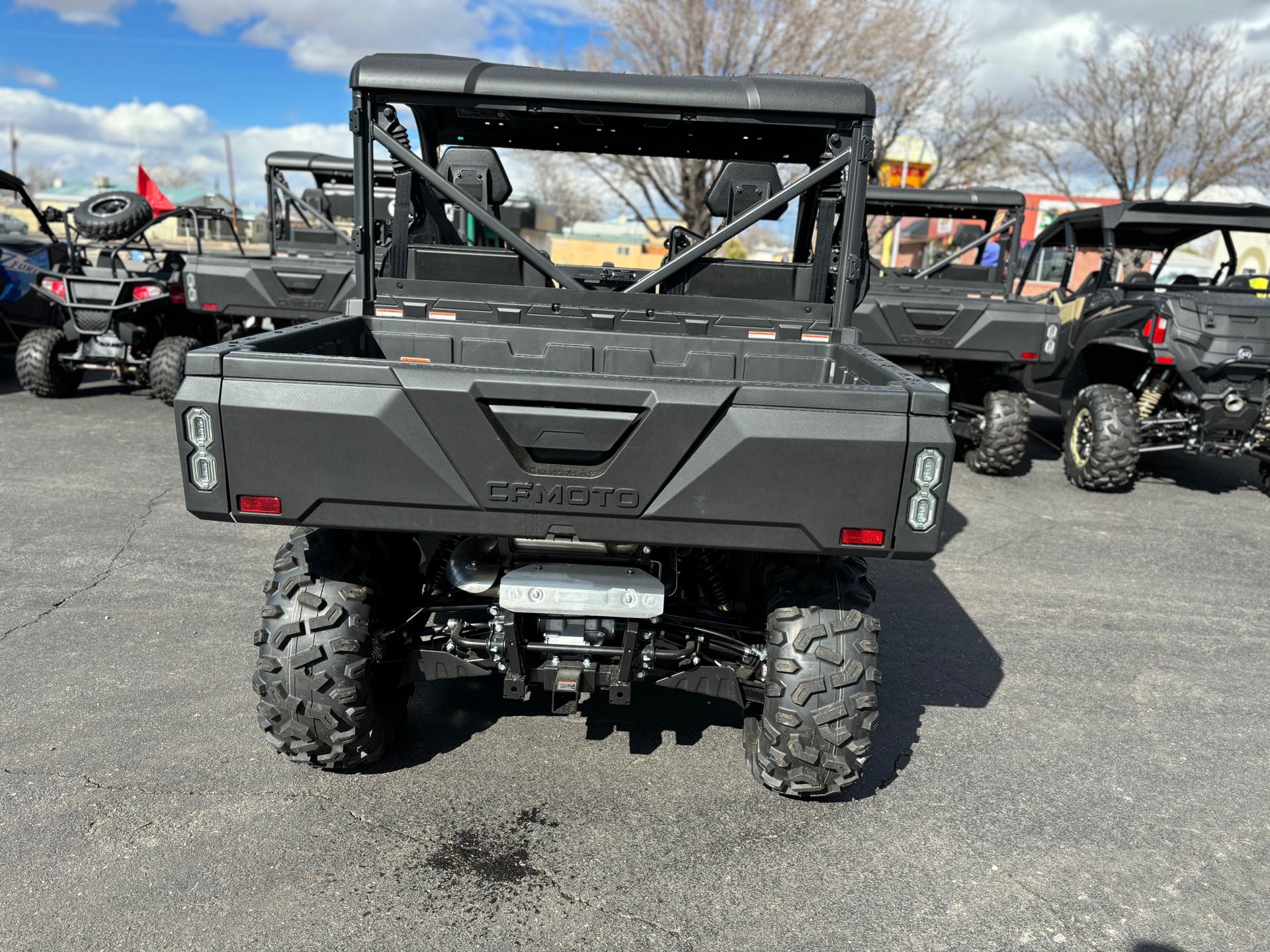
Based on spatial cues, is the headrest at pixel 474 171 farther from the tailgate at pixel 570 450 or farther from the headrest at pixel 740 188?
the tailgate at pixel 570 450

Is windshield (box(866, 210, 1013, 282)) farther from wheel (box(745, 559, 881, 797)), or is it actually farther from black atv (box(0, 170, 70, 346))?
black atv (box(0, 170, 70, 346))

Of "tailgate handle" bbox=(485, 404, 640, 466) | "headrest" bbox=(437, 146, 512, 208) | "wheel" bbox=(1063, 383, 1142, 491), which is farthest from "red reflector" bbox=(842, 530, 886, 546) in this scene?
"wheel" bbox=(1063, 383, 1142, 491)

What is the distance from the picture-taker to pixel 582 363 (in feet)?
12.0

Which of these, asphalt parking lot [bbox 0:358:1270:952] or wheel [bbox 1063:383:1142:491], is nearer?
asphalt parking lot [bbox 0:358:1270:952]

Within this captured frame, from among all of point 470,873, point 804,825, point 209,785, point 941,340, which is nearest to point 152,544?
point 209,785

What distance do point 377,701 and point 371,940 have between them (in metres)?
0.87

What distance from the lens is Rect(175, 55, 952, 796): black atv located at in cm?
247

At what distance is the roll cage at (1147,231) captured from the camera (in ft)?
25.3

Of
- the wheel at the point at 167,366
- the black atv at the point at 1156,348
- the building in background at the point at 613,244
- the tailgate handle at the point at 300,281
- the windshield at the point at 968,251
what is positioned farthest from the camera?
the building in background at the point at 613,244

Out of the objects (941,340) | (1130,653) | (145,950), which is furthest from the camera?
(941,340)

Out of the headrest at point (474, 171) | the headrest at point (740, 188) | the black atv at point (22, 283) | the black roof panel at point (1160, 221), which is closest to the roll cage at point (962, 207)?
the black roof panel at point (1160, 221)

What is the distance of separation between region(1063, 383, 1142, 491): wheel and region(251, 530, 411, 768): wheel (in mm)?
6440

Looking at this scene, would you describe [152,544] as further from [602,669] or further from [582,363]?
[602,669]

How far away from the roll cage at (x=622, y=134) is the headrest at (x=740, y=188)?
0.01 m
